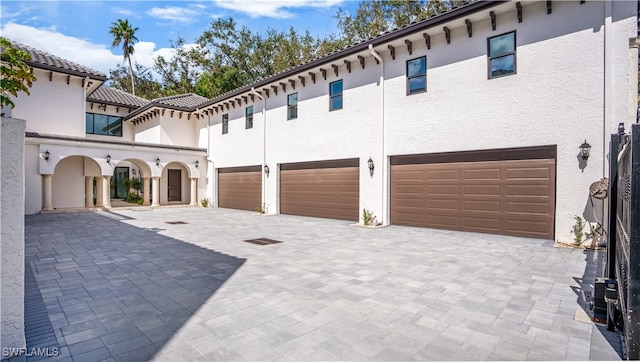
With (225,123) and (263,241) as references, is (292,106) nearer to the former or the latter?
(225,123)

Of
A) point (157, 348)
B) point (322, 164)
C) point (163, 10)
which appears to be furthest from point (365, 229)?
point (163, 10)

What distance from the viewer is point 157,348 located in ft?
9.84

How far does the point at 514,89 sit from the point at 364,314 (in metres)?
7.87

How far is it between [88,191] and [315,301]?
19483 mm

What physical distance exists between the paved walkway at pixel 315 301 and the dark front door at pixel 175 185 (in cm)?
1440

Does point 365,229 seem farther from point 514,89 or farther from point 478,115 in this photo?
point 514,89

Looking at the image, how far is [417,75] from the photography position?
1060 cm

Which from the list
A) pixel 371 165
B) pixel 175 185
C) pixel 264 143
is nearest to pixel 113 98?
pixel 175 185

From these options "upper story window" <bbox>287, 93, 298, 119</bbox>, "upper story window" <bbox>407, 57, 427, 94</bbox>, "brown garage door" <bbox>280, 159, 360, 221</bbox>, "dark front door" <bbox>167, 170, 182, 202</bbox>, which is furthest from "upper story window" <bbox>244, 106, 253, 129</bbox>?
"upper story window" <bbox>407, 57, 427, 94</bbox>

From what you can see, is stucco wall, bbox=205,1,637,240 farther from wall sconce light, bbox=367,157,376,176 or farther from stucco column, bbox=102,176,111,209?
stucco column, bbox=102,176,111,209

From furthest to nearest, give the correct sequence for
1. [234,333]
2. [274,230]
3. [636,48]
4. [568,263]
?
[274,230]
[636,48]
[568,263]
[234,333]

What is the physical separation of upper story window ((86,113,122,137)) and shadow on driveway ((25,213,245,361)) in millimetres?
15898

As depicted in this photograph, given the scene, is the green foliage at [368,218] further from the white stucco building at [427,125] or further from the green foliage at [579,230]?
the green foliage at [579,230]

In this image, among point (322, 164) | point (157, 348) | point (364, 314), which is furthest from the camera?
point (322, 164)
